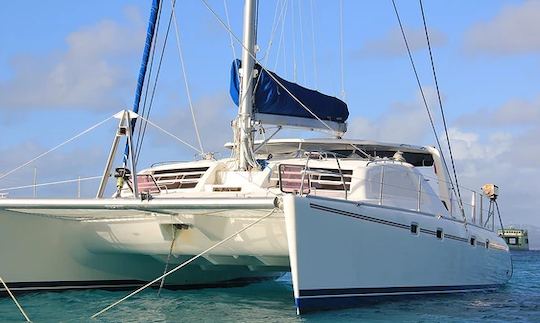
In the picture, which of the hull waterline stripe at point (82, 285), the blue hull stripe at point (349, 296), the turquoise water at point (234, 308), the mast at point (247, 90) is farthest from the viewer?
the mast at point (247, 90)

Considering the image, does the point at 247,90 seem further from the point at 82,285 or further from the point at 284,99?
the point at 82,285

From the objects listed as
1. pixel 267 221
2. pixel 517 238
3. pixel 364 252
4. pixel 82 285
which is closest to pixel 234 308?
pixel 267 221

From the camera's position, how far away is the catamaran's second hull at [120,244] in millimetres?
8383

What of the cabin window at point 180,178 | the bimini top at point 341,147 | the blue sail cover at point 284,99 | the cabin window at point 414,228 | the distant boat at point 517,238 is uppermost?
the blue sail cover at point 284,99

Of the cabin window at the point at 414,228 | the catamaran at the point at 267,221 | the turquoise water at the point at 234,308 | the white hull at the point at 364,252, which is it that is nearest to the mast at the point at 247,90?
the catamaran at the point at 267,221

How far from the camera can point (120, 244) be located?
9383 millimetres

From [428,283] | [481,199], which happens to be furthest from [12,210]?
[481,199]

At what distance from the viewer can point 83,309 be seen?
872 centimetres

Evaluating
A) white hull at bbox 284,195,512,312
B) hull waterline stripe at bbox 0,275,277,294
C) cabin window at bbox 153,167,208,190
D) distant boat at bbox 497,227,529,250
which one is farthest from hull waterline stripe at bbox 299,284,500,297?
distant boat at bbox 497,227,529,250

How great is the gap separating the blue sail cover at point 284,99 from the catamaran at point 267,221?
0.02 metres

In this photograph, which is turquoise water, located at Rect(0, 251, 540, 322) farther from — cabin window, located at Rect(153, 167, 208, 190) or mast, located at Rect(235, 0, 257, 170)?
mast, located at Rect(235, 0, 257, 170)

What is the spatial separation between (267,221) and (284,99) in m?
2.55

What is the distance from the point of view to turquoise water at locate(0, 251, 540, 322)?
8.16m

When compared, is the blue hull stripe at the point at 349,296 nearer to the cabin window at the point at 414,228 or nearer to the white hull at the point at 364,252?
the white hull at the point at 364,252
